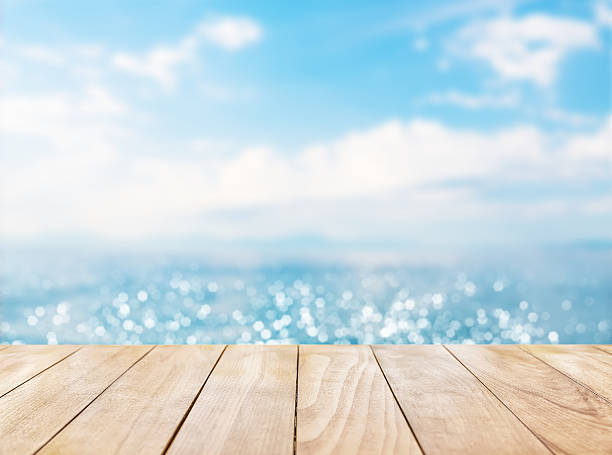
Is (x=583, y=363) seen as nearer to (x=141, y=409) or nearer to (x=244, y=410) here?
(x=244, y=410)

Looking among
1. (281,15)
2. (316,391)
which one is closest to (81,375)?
(316,391)

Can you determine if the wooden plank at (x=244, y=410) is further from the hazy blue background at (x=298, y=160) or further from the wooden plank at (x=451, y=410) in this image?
the hazy blue background at (x=298, y=160)

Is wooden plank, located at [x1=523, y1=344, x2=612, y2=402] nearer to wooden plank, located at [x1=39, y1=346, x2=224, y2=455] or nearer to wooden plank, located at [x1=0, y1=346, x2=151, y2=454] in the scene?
wooden plank, located at [x1=39, y1=346, x2=224, y2=455]

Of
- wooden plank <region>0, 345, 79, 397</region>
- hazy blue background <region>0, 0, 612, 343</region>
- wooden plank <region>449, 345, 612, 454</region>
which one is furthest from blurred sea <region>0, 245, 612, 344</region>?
wooden plank <region>449, 345, 612, 454</region>

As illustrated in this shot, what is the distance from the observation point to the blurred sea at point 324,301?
20.9 feet

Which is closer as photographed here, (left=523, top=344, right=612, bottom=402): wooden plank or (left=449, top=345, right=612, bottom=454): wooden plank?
(left=449, top=345, right=612, bottom=454): wooden plank

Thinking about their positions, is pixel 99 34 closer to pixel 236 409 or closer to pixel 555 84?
pixel 555 84

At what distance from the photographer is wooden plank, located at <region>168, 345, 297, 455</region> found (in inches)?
31.9

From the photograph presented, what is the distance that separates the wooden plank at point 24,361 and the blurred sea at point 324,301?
3.71 metres

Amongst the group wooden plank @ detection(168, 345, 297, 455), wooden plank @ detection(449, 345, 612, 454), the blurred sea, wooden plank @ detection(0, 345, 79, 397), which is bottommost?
the blurred sea

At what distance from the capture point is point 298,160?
10.2 metres

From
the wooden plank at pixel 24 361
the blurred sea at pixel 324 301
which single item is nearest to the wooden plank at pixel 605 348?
the wooden plank at pixel 24 361

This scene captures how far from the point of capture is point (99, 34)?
33.9ft

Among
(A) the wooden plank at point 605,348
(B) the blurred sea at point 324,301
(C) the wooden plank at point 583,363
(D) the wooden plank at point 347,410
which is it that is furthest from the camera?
(B) the blurred sea at point 324,301
